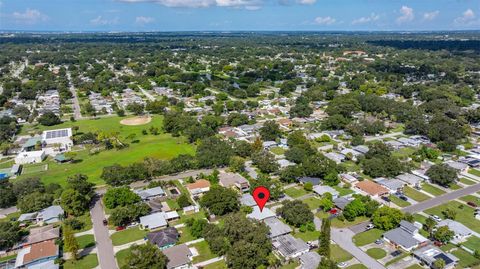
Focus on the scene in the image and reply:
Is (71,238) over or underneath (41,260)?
over

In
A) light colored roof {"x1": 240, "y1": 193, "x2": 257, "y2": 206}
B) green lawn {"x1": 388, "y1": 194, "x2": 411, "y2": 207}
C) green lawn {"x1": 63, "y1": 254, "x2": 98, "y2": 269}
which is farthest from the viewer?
green lawn {"x1": 388, "y1": 194, "x2": 411, "y2": 207}

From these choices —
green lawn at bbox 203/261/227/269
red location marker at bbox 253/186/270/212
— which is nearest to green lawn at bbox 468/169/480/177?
red location marker at bbox 253/186/270/212

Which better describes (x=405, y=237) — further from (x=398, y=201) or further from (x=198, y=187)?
(x=198, y=187)

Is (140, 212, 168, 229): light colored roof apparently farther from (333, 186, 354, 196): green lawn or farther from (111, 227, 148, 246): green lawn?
(333, 186, 354, 196): green lawn

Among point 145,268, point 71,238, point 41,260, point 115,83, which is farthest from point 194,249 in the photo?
point 115,83

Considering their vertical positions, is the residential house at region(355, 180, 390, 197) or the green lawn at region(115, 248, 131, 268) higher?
the residential house at region(355, 180, 390, 197)

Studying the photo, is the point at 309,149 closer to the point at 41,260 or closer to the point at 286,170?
the point at 286,170

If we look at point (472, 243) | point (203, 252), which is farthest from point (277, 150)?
point (472, 243)
